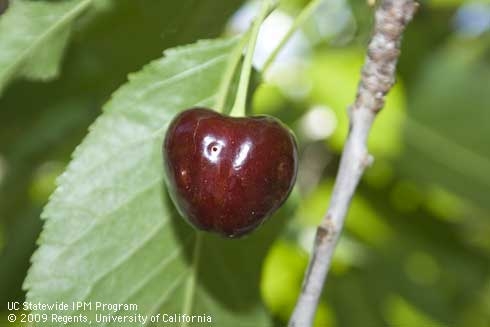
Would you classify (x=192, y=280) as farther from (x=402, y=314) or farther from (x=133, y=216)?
(x=402, y=314)

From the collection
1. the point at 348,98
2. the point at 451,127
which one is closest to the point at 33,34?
the point at 348,98

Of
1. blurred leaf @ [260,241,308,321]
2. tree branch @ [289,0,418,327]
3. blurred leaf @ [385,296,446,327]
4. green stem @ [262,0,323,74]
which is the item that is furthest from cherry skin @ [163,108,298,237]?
blurred leaf @ [385,296,446,327]

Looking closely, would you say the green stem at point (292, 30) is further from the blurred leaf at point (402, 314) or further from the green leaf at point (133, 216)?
the blurred leaf at point (402, 314)

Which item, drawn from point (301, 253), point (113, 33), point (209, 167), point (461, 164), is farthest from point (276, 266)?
point (209, 167)

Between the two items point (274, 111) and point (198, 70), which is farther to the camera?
point (274, 111)

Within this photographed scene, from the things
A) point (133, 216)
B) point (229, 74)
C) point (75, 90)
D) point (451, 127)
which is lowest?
point (451, 127)

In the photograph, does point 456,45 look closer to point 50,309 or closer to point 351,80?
point 351,80
